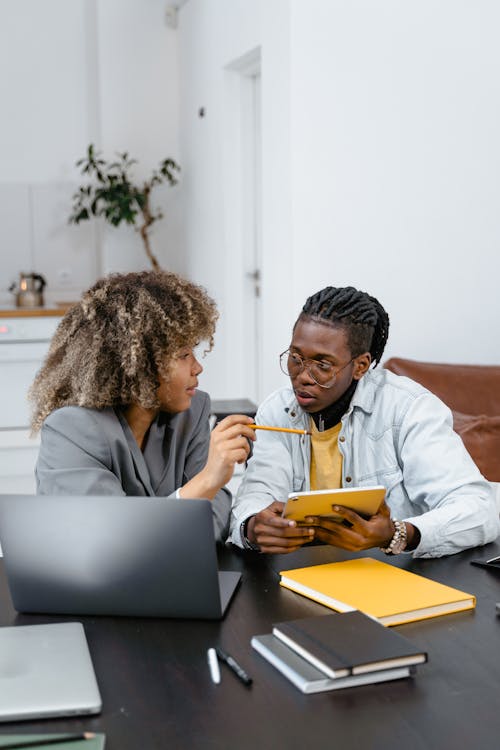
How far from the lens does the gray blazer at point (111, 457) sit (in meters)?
1.74

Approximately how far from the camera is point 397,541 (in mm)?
1726

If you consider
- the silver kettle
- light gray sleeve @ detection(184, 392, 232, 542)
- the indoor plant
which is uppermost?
the indoor plant

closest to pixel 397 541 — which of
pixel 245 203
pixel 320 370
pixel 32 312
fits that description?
pixel 320 370

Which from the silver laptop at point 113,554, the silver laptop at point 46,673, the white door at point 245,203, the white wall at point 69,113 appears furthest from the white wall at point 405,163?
the silver laptop at point 46,673

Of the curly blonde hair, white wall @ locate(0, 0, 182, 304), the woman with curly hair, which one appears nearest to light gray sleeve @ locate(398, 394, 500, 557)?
the woman with curly hair

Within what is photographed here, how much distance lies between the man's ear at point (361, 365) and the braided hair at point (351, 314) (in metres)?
0.01

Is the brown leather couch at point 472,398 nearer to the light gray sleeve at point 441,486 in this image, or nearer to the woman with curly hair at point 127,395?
the light gray sleeve at point 441,486

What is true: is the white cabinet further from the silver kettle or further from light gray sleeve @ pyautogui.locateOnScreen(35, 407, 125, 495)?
light gray sleeve @ pyautogui.locateOnScreen(35, 407, 125, 495)

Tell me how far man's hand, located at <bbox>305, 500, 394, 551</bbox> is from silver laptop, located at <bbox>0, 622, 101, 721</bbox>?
48 centimetres

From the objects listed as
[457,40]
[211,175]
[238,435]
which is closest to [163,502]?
[238,435]

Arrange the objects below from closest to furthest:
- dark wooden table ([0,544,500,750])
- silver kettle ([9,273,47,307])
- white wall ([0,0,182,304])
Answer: dark wooden table ([0,544,500,750]), silver kettle ([9,273,47,307]), white wall ([0,0,182,304])

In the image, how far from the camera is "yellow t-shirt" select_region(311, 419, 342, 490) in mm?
2191

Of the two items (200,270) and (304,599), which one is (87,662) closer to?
(304,599)

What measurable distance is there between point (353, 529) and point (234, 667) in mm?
477
